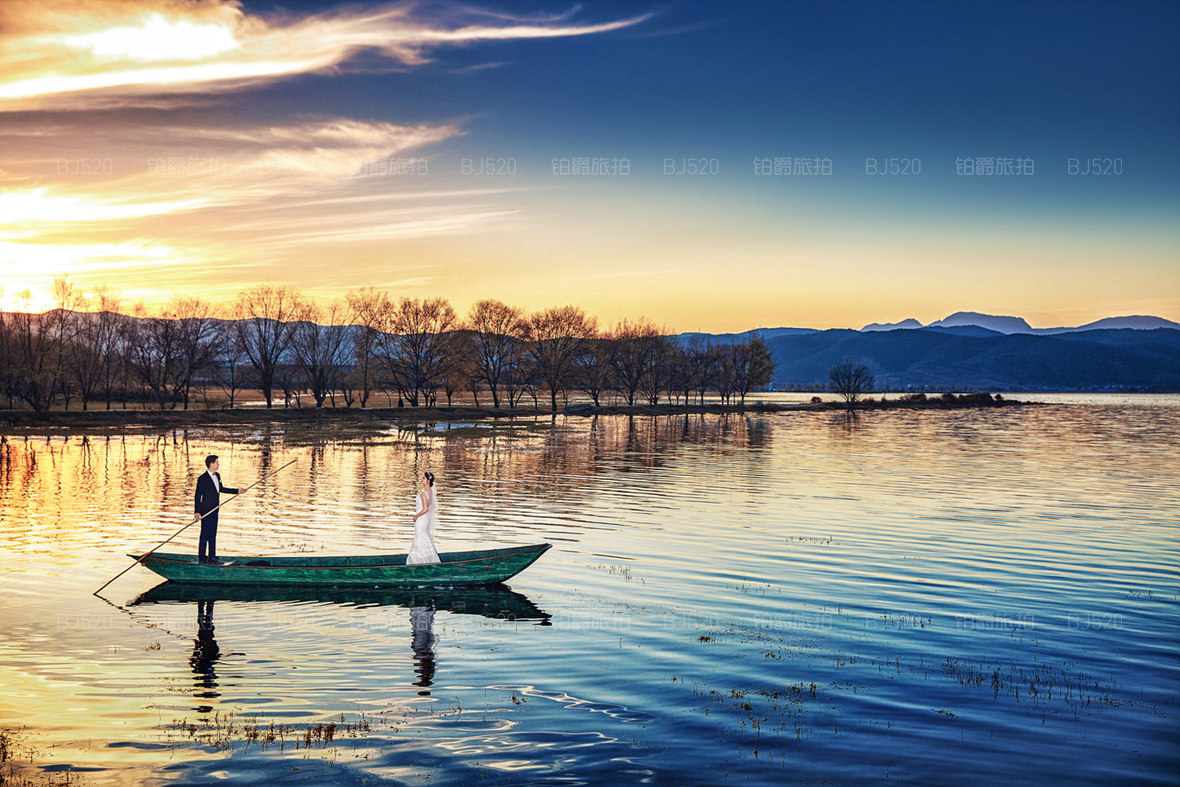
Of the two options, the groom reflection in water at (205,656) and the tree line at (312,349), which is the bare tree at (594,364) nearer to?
the tree line at (312,349)

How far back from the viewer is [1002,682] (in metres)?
15.6

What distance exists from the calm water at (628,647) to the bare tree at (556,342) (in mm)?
104158

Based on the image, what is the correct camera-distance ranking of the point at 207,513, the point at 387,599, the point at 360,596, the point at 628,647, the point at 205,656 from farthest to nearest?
the point at 207,513
the point at 360,596
the point at 387,599
the point at 628,647
the point at 205,656

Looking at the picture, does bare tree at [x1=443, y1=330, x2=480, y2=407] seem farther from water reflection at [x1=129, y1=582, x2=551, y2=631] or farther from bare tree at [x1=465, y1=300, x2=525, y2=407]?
water reflection at [x1=129, y1=582, x2=551, y2=631]

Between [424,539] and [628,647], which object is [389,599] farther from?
[628,647]

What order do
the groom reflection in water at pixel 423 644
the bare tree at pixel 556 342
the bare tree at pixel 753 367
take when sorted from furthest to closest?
the bare tree at pixel 753 367, the bare tree at pixel 556 342, the groom reflection in water at pixel 423 644

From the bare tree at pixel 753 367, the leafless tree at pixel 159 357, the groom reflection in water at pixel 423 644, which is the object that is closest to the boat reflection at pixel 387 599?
the groom reflection in water at pixel 423 644

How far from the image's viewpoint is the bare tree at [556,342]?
145750 mm

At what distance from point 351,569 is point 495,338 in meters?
122

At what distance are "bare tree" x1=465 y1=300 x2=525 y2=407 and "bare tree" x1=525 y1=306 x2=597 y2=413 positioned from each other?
2.74m

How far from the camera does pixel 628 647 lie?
17.5 meters

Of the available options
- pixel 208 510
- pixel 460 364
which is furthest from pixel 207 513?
pixel 460 364

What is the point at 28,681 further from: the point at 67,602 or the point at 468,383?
the point at 468,383

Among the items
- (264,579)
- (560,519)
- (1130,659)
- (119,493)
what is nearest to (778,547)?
(560,519)
